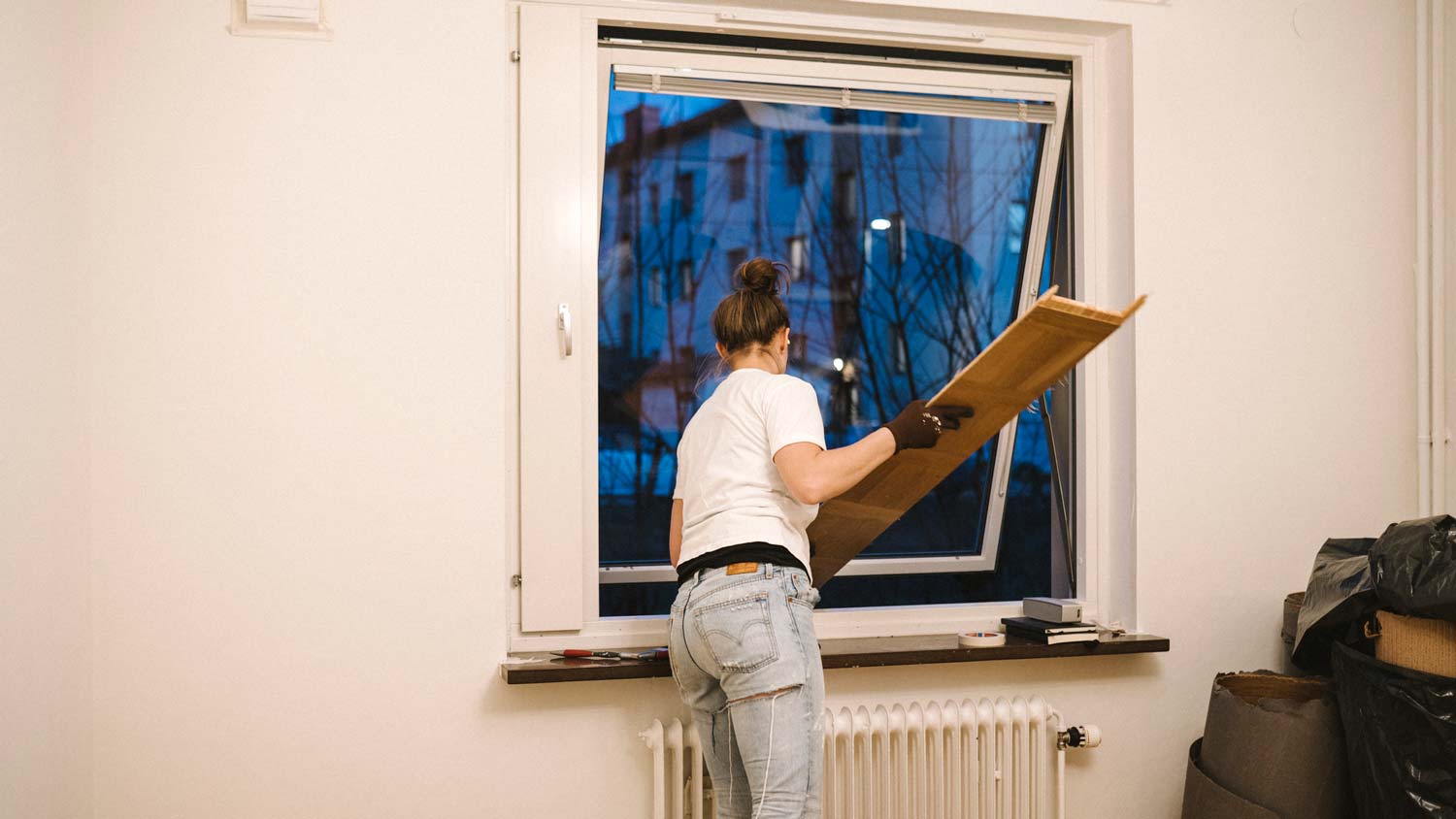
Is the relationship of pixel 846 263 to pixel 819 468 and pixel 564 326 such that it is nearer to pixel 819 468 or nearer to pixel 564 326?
pixel 564 326

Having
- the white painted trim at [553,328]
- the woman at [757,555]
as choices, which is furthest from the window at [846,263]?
the woman at [757,555]

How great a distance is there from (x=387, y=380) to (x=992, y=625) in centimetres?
168

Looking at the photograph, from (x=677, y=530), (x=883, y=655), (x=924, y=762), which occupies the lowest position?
(x=924, y=762)

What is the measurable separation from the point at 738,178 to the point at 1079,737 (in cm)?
175

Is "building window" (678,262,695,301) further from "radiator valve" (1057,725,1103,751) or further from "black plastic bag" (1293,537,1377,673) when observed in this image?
"black plastic bag" (1293,537,1377,673)

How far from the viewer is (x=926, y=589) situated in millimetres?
3195

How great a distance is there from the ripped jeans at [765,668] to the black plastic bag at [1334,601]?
4.19ft

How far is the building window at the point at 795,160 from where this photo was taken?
2.99m

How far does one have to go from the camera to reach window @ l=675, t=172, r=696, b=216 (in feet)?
9.61

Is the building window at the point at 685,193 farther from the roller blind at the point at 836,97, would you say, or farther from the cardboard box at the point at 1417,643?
the cardboard box at the point at 1417,643

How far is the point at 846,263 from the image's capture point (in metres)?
3.10

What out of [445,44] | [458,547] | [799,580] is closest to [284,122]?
[445,44]

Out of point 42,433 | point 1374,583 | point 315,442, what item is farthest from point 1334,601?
point 42,433

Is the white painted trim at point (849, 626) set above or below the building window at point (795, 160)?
below
